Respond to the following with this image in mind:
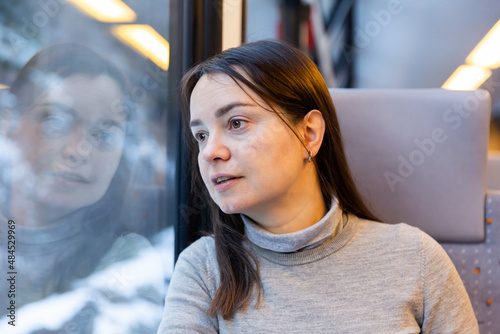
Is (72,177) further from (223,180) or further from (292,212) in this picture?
(292,212)

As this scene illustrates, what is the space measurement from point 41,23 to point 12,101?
0.17 m

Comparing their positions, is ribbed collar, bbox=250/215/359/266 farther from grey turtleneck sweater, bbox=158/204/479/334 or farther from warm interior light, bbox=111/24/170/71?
warm interior light, bbox=111/24/170/71

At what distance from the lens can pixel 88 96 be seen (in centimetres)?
100

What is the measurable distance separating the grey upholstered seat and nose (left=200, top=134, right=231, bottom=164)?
1.38 feet

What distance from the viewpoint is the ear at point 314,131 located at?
946 mm

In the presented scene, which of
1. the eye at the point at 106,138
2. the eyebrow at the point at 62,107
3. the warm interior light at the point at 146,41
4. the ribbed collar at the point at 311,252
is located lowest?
the ribbed collar at the point at 311,252

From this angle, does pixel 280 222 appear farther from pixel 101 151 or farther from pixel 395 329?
pixel 101 151

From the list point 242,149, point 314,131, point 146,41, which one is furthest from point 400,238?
point 146,41

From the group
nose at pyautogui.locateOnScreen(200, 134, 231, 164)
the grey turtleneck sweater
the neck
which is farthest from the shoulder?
nose at pyautogui.locateOnScreen(200, 134, 231, 164)

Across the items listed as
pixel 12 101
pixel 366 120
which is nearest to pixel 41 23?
pixel 12 101

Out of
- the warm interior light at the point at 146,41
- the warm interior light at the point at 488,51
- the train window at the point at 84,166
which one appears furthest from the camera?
the warm interior light at the point at 488,51

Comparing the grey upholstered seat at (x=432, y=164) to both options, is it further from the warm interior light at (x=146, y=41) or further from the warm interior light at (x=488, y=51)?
the warm interior light at (x=488, y=51)

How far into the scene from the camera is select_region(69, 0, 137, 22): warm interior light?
98 centimetres

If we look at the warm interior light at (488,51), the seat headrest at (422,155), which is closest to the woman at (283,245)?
the seat headrest at (422,155)
